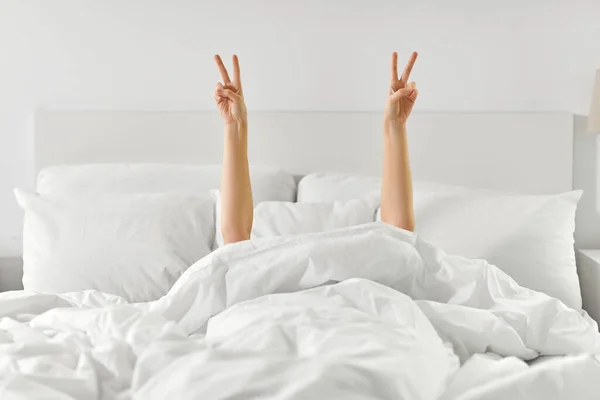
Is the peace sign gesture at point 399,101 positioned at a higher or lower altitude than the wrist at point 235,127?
higher

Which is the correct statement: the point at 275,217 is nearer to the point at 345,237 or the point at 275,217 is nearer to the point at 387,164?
the point at 387,164

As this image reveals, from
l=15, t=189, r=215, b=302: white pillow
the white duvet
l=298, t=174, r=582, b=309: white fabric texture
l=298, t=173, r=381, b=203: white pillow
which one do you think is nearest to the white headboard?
l=298, t=173, r=381, b=203: white pillow

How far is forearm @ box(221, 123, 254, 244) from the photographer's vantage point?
246 cm

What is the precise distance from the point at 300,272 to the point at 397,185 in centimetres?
77

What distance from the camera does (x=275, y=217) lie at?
8.65ft

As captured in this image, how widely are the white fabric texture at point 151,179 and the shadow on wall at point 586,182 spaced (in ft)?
3.92

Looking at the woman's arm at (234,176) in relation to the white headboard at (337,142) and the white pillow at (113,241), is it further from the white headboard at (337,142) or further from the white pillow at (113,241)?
the white headboard at (337,142)

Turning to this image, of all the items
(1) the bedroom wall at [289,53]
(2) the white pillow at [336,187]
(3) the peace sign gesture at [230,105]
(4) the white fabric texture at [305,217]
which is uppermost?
(1) the bedroom wall at [289,53]

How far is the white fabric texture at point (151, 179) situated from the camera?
9.29ft

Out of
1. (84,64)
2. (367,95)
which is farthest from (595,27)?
(84,64)

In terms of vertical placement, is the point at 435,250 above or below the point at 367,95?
below

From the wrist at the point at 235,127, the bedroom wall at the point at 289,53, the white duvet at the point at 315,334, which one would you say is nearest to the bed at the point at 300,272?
the white duvet at the point at 315,334

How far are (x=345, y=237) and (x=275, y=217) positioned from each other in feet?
2.48

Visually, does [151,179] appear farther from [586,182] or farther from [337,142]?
[586,182]
